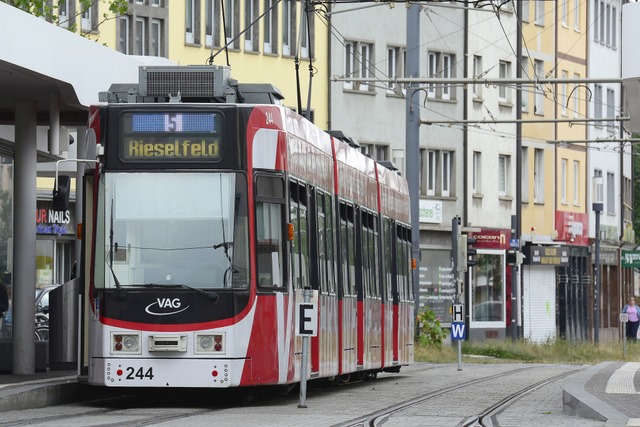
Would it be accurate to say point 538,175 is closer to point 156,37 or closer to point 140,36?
point 156,37

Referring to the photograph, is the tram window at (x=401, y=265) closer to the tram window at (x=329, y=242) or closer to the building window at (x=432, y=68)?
the tram window at (x=329, y=242)

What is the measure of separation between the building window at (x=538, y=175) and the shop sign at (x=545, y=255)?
80.4 inches

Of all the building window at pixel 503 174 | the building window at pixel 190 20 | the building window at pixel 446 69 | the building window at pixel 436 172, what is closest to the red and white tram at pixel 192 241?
the building window at pixel 190 20

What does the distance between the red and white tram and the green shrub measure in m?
21.7

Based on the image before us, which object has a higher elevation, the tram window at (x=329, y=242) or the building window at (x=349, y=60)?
the building window at (x=349, y=60)

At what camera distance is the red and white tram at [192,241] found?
18.8m

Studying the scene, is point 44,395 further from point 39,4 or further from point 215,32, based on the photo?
point 215,32

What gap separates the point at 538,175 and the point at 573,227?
3288 mm

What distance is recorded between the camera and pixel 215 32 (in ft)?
169

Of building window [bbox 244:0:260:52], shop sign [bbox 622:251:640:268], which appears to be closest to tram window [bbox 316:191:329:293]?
shop sign [bbox 622:251:640:268]

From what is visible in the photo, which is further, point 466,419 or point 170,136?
point 170,136

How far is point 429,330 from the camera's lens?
138 ft

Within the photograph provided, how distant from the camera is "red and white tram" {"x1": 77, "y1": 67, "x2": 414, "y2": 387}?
18797mm

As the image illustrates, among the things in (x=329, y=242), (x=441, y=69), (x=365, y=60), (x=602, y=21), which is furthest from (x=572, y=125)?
(x=329, y=242)
